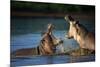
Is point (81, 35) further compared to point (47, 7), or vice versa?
point (81, 35)

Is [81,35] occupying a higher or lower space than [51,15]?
lower

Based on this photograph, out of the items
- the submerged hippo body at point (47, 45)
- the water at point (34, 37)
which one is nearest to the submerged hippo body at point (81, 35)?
the water at point (34, 37)

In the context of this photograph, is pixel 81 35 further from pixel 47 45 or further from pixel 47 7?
pixel 47 7

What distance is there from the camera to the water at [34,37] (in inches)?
118

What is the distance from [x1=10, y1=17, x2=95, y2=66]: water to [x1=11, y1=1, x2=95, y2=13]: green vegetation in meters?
0.12

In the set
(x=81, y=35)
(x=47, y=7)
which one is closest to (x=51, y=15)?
(x=47, y=7)

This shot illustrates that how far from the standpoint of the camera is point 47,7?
125 inches

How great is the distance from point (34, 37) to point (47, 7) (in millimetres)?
450

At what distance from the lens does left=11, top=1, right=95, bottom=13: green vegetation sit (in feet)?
9.89

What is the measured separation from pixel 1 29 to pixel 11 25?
5.7 inches

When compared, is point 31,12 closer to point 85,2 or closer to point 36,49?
point 36,49

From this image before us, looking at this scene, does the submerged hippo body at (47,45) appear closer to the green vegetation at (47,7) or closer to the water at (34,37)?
the water at (34,37)

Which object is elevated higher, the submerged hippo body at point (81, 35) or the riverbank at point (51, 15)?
the riverbank at point (51, 15)

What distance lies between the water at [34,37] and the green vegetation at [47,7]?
0.40ft
